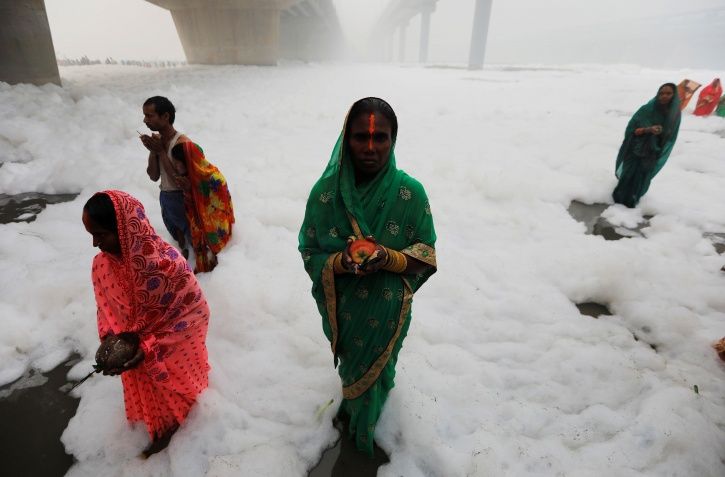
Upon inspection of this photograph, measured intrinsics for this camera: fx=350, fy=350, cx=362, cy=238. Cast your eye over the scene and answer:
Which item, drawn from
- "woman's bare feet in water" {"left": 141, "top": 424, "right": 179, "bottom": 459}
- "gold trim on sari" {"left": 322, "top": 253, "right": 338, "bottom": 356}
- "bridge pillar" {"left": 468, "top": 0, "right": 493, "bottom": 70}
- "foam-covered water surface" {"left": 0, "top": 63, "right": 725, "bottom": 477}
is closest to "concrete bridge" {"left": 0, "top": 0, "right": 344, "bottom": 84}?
"foam-covered water surface" {"left": 0, "top": 63, "right": 725, "bottom": 477}

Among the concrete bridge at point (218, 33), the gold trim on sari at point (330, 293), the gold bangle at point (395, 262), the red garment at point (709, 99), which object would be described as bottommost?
the gold trim on sari at point (330, 293)

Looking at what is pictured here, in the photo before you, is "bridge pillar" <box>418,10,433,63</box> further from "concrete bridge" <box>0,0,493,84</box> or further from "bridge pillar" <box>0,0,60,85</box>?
"bridge pillar" <box>0,0,60,85</box>

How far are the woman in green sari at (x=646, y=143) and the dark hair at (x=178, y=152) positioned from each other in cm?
A: 605

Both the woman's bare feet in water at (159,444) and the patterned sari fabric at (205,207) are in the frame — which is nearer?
the woman's bare feet in water at (159,444)

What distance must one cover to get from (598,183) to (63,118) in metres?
10.7

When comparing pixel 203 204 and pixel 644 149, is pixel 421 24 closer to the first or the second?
pixel 644 149

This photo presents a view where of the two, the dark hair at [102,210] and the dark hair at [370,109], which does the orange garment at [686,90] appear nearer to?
the dark hair at [370,109]

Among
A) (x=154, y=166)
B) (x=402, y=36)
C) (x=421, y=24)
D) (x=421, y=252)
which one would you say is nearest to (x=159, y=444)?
(x=421, y=252)

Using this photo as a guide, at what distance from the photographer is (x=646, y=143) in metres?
5.31

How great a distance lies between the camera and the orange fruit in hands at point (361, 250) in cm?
144

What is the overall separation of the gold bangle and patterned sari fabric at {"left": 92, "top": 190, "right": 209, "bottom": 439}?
49.6 inches

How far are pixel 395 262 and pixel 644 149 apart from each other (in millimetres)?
5807

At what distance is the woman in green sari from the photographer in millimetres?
→ 5051

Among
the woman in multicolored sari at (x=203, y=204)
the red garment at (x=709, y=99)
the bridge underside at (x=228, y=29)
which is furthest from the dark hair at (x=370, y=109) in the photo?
the bridge underside at (x=228, y=29)
